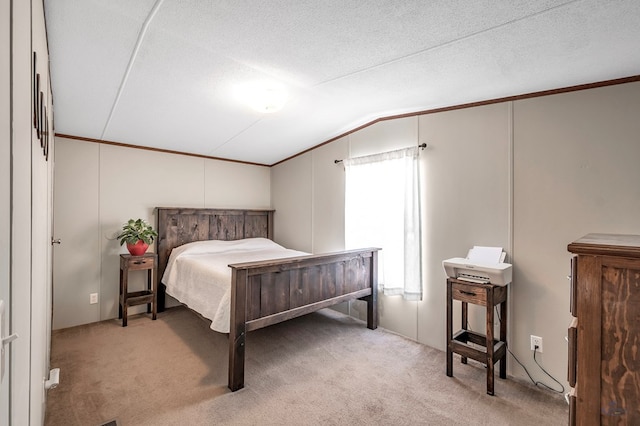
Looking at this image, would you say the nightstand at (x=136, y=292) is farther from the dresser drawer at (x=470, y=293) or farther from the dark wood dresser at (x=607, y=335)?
the dark wood dresser at (x=607, y=335)

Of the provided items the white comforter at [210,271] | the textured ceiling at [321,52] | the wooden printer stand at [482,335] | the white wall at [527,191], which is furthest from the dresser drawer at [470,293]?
the white comforter at [210,271]

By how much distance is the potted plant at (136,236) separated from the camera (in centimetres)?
341

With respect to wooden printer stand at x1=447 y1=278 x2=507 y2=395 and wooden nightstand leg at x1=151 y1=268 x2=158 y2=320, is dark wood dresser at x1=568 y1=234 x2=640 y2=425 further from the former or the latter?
wooden nightstand leg at x1=151 y1=268 x2=158 y2=320

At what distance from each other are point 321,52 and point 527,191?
1.88m

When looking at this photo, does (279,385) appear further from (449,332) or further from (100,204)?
(100,204)

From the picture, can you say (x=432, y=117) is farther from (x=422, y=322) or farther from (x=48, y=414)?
(x=48, y=414)

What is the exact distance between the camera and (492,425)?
187 cm

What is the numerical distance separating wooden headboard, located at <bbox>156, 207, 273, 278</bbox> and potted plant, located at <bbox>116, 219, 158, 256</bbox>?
1.14ft

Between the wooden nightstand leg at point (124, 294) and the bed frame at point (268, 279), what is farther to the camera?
the wooden nightstand leg at point (124, 294)

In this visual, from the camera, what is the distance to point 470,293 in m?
2.33

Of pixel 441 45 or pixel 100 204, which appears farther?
pixel 100 204

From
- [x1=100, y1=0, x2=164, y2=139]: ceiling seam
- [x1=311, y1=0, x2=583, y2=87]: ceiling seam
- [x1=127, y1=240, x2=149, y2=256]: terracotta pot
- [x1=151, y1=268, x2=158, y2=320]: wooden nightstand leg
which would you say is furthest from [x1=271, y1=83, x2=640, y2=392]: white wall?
[x1=127, y1=240, x2=149, y2=256]: terracotta pot

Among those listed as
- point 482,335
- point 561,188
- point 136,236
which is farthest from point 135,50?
point 482,335

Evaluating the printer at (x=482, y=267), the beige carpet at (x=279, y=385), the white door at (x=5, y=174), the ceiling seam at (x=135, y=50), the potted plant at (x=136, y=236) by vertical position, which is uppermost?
the ceiling seam at (x=135, y=50)
